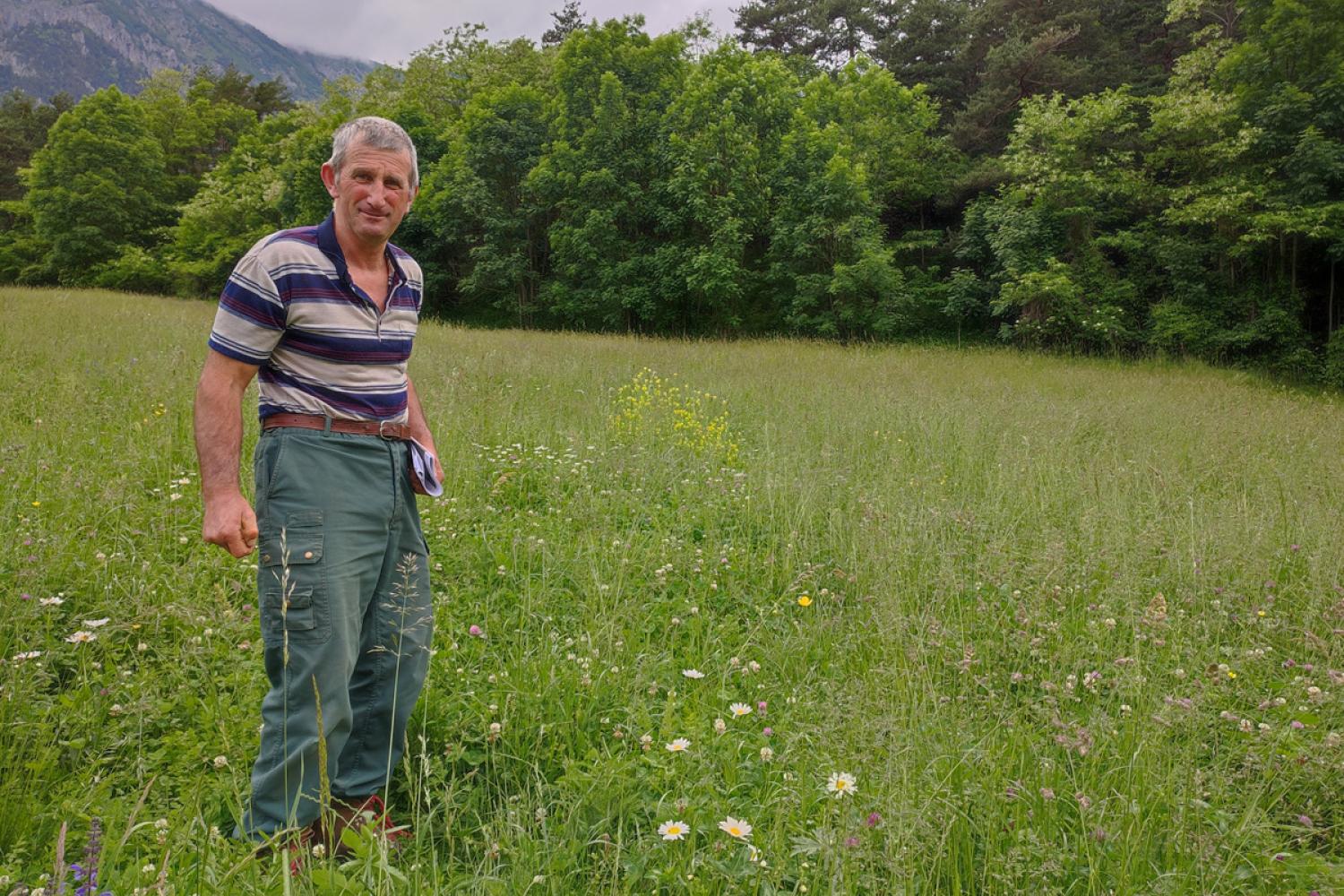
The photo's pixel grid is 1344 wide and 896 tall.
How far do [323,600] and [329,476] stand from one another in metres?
0.34

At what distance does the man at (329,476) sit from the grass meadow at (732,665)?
21cm

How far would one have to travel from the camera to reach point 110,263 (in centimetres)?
3641

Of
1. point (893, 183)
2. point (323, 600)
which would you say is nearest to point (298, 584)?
point (323, 600)

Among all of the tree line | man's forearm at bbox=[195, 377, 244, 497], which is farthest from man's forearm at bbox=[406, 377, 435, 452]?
the tree line

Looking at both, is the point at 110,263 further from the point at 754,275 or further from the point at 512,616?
the point at 512,616

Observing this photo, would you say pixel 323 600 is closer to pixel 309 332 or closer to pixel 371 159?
pixel 309 332

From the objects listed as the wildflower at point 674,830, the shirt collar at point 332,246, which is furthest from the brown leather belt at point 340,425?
the wildflower at point 674,830

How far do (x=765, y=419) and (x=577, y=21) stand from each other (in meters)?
42.9

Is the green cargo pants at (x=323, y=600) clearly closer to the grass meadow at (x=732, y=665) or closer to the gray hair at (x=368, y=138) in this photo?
the grass meadow at (x=732, y=665)

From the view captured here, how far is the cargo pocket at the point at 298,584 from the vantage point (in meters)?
1.95

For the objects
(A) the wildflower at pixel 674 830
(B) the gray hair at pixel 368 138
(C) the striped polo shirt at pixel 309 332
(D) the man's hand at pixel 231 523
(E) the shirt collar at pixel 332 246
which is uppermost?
(B) the gray hair at pixel 368 138

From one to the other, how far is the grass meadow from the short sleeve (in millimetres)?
830

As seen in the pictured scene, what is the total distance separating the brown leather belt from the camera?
205cm

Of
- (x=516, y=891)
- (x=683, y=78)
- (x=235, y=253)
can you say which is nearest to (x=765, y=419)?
(x=516, y=891)
